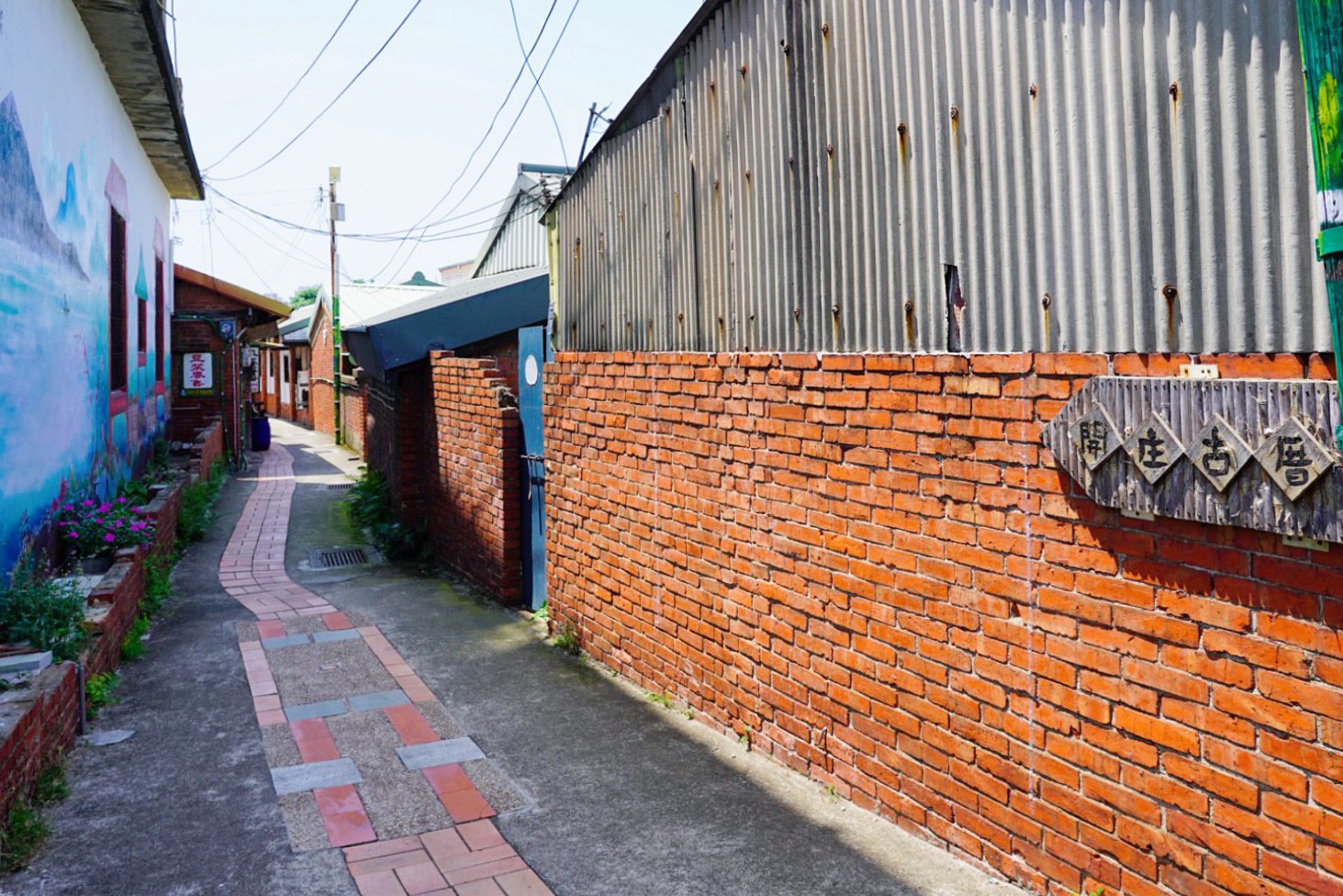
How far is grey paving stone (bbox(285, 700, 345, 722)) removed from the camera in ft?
19.2

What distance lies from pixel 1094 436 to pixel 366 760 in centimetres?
374

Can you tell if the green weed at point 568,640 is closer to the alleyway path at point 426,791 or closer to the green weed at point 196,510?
the alleyway path at point 426,791

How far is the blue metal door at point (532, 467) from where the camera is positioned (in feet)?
27.0

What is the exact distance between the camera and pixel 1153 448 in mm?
3068

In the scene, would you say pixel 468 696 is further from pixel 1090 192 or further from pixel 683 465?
pixel 1090 192

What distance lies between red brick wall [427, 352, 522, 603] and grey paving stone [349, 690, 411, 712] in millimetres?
2316

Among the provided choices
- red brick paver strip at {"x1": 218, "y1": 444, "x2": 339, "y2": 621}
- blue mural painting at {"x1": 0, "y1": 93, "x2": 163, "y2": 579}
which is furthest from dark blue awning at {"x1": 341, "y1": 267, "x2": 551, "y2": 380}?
blue mural painting at {"x1": 0, "y1": 93, "x2": 163, "y2": 579}

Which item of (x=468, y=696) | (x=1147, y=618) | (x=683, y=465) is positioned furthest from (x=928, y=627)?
(x=468, y=696)

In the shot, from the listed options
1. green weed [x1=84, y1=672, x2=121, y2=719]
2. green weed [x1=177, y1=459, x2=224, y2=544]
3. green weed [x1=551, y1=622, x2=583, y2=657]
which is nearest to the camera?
green weed [x1=84, y1=672, x2=121, y2=719]

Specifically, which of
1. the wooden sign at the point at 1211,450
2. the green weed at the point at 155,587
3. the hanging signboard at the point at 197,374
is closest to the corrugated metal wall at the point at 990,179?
the wooden sign at the point at 1211,450

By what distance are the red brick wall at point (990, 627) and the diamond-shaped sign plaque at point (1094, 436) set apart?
0.51 feet

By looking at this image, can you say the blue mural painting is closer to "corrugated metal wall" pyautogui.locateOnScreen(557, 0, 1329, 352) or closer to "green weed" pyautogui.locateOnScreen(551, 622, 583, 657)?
"green weed" pyautogui.locateOnScreen(551, 622, 583, 657)

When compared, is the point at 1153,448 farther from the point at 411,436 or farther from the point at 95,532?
the point at 411,436

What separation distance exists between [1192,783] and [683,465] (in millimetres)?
3241
